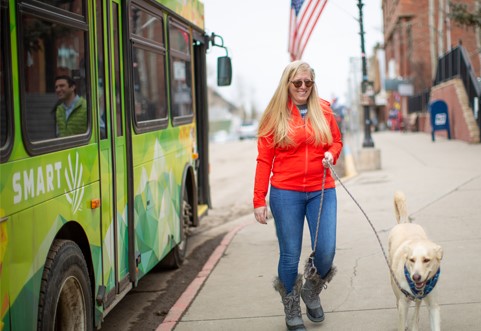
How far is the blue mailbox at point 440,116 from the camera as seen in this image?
27.1m

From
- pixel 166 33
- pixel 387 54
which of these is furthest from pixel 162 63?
pixel 387 54

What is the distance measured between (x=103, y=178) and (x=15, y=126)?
1.74 m

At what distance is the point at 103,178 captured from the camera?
581 cm

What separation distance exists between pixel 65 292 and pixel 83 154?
2.95 feet

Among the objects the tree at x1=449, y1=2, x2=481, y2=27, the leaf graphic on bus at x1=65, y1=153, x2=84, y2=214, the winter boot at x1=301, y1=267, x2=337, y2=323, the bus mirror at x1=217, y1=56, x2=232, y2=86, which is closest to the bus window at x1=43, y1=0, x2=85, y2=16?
the leaf graphic on bus at x1=65, y1=153, x2=84, y2=214

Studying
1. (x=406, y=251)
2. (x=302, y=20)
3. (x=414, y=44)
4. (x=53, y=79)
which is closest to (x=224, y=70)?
(x=302, y=20)

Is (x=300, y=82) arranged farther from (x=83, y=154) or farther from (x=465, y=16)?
(x=465, y=16)

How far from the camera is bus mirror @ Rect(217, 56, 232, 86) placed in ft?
37.6

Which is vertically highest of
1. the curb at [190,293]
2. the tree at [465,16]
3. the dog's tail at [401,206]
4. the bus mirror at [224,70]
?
the tree at [465,16]

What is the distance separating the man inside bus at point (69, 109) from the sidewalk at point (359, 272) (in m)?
2.01

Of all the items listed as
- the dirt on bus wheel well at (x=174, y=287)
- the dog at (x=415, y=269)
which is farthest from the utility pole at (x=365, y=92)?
the dog at (x=415, y=269)

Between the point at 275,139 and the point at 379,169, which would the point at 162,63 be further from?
the point at 379,169

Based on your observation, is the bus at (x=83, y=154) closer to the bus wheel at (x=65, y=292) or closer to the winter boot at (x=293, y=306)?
the bus wheel at (x=65, y=292)

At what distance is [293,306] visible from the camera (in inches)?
239
